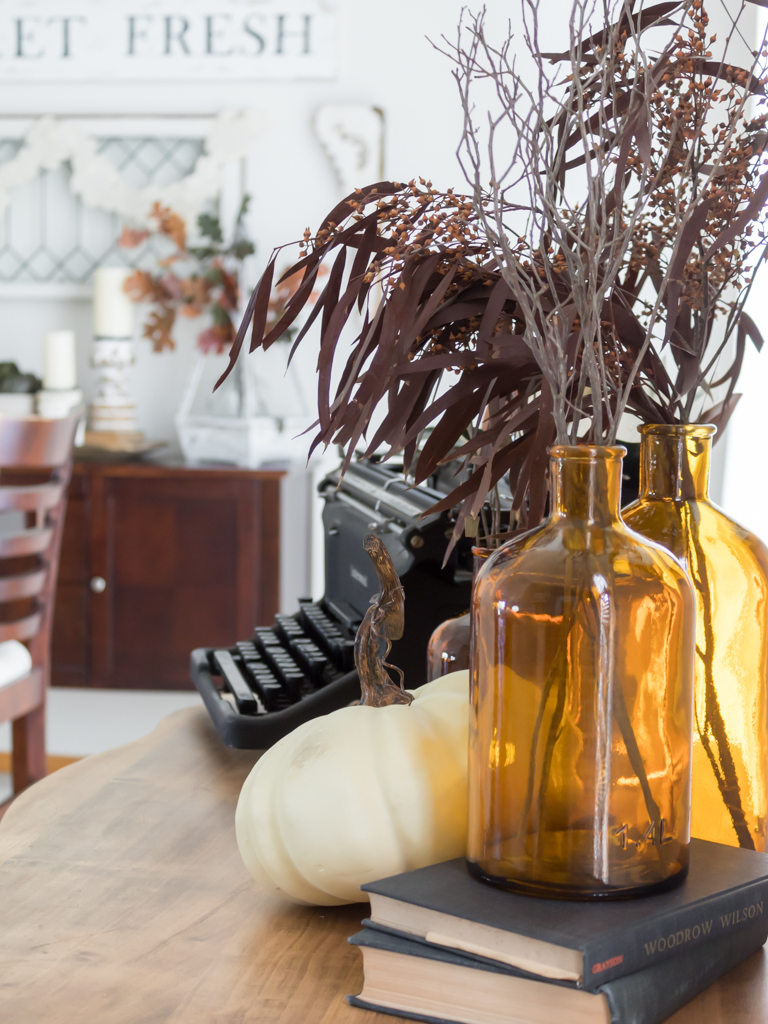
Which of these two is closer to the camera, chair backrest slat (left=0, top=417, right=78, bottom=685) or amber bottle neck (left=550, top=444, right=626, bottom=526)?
amber bottle neck (left=550, top=444, right=626, bottom=526)

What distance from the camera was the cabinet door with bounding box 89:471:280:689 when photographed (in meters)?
2.75

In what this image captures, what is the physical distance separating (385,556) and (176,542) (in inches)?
83.4

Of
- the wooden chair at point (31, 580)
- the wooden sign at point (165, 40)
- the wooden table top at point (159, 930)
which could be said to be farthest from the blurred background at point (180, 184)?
the wooden table top at point (159, 930)

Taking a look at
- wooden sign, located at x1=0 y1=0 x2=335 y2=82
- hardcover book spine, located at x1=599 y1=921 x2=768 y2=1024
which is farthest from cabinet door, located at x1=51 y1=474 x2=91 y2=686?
hardcover book spine, located at x1=599 y1=921 x2=768 y2=1024

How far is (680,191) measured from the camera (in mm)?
661

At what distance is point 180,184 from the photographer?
303 centimetres

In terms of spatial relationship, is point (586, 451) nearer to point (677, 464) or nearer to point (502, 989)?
point (677, 464)

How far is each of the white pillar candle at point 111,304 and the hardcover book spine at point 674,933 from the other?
2.73 metres

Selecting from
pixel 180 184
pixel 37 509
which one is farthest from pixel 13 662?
pixel 180 184

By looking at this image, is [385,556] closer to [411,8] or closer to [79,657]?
[79,657]

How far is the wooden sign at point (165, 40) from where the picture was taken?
298cm

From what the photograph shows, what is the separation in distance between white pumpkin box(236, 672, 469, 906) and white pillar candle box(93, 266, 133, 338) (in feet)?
8.39

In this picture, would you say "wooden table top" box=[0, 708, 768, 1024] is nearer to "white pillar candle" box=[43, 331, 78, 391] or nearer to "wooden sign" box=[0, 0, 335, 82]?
"white pillar candle" box=[43, 331, 78, 391]

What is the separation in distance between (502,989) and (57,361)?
8.99 feet
